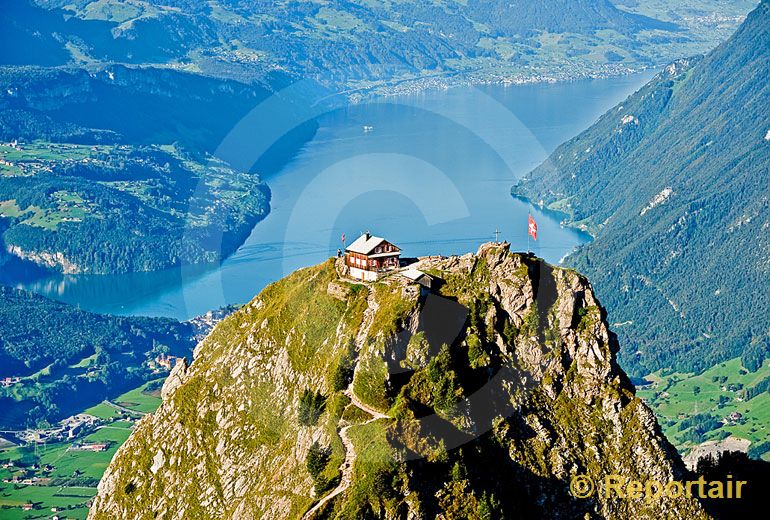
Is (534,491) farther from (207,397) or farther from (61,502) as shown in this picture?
(61,502)

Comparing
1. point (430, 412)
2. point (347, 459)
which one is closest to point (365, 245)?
point (430, 412)

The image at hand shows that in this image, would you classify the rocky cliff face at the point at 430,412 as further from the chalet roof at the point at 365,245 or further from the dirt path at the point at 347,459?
the chalet roof at the point at 365,245

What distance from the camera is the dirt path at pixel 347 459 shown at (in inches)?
3073

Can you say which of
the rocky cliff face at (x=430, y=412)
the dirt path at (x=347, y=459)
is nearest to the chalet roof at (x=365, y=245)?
the rocky cliff face at (x=430, y=412)

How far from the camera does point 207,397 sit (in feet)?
320

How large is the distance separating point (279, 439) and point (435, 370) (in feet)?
48.2

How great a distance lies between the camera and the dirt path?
256 feet

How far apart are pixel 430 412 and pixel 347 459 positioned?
6460 mm

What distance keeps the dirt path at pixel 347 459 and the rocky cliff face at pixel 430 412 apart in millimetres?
95

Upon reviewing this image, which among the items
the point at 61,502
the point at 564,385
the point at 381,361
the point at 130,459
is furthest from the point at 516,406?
the point at 61,502

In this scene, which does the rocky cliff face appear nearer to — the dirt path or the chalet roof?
the dirt path

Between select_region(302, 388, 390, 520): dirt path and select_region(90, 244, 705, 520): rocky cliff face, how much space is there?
0.10 m

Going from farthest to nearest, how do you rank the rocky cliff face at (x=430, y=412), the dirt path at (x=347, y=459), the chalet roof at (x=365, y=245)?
the chalet roof at (x=365, y=245)
the rocky cliff face at (x=430, y=412)
the dirt path at (x=347, y=459)

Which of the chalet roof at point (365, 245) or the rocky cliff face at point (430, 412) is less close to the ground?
the chalet roof at point (365, 245)
